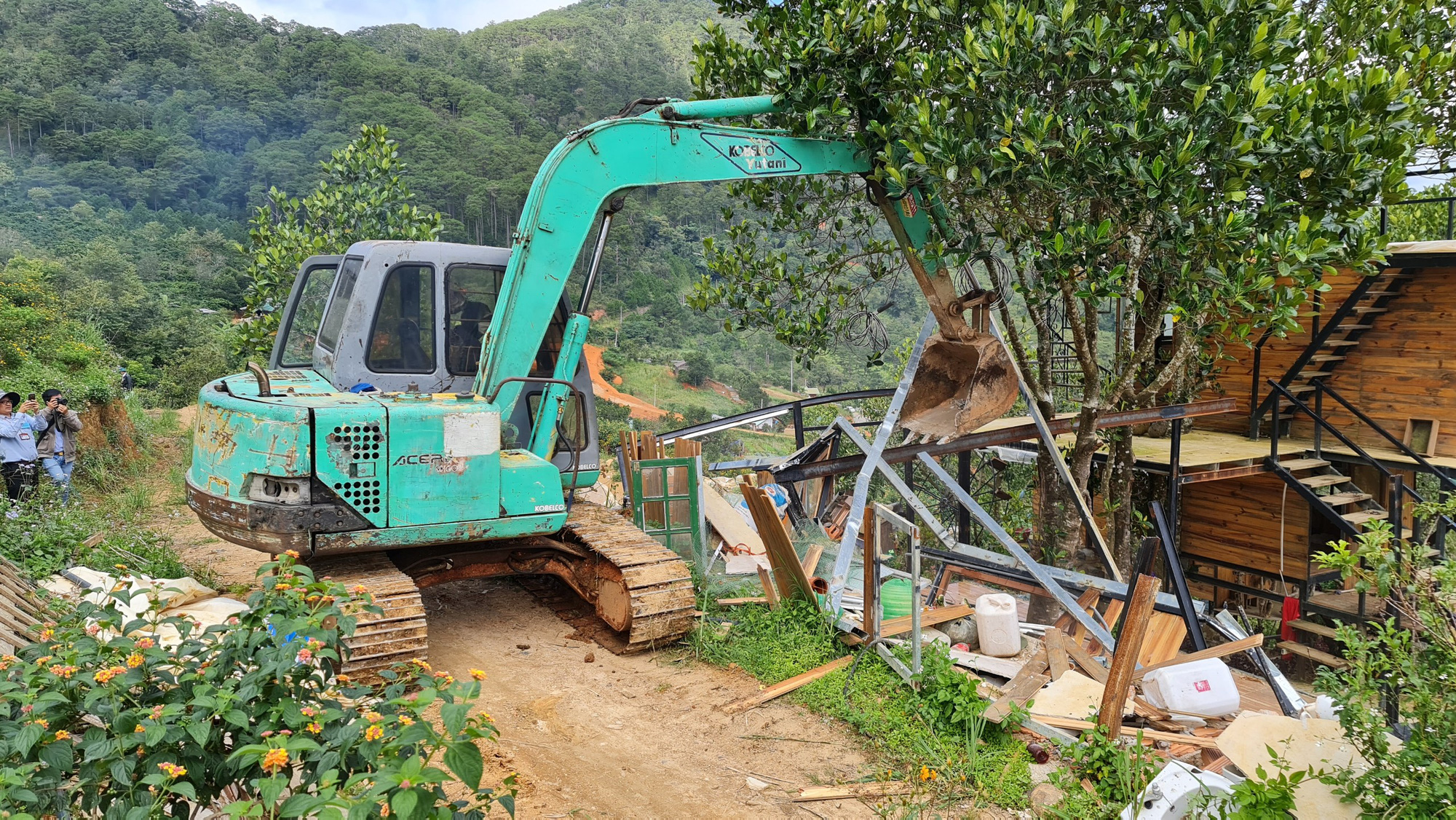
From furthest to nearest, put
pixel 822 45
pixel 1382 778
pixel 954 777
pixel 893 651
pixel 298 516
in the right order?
pixel 822 45
pixel 893 651
pixel 298 516
pixel 954 777
pixel 1382 778

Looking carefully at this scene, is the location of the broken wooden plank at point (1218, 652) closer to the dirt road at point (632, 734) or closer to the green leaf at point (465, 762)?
the dirt road at point (632, 734)

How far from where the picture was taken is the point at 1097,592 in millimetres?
6426

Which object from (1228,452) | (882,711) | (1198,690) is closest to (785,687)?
(882,711)

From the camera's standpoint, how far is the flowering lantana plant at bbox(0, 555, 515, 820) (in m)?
2.59

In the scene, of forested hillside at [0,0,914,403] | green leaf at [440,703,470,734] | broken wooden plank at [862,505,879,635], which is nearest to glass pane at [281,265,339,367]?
broken wooden plank at [862,505,879,635]

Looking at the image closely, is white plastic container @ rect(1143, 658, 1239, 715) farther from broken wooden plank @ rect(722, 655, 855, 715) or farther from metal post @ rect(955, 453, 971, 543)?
metal post @ rect(955, 453, 971, 543)

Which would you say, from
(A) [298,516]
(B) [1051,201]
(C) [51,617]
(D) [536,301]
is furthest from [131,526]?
(B) [1051,201]

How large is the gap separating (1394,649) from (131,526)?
10988 mm

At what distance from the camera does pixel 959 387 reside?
25.9 ft

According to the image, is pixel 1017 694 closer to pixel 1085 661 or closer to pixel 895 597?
pixel 1085 661

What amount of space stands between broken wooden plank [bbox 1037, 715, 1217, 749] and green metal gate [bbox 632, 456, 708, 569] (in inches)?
162

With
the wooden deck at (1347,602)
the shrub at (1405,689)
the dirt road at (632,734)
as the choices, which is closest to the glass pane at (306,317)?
the dirt road at (632,734)

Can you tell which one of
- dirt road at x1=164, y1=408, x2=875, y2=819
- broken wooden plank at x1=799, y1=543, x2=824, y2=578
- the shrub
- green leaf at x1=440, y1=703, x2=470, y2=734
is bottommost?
dirt road at x1=164, y1=408, x2=875, y2=819

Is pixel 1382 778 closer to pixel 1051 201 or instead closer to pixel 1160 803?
pixel 1160 803
